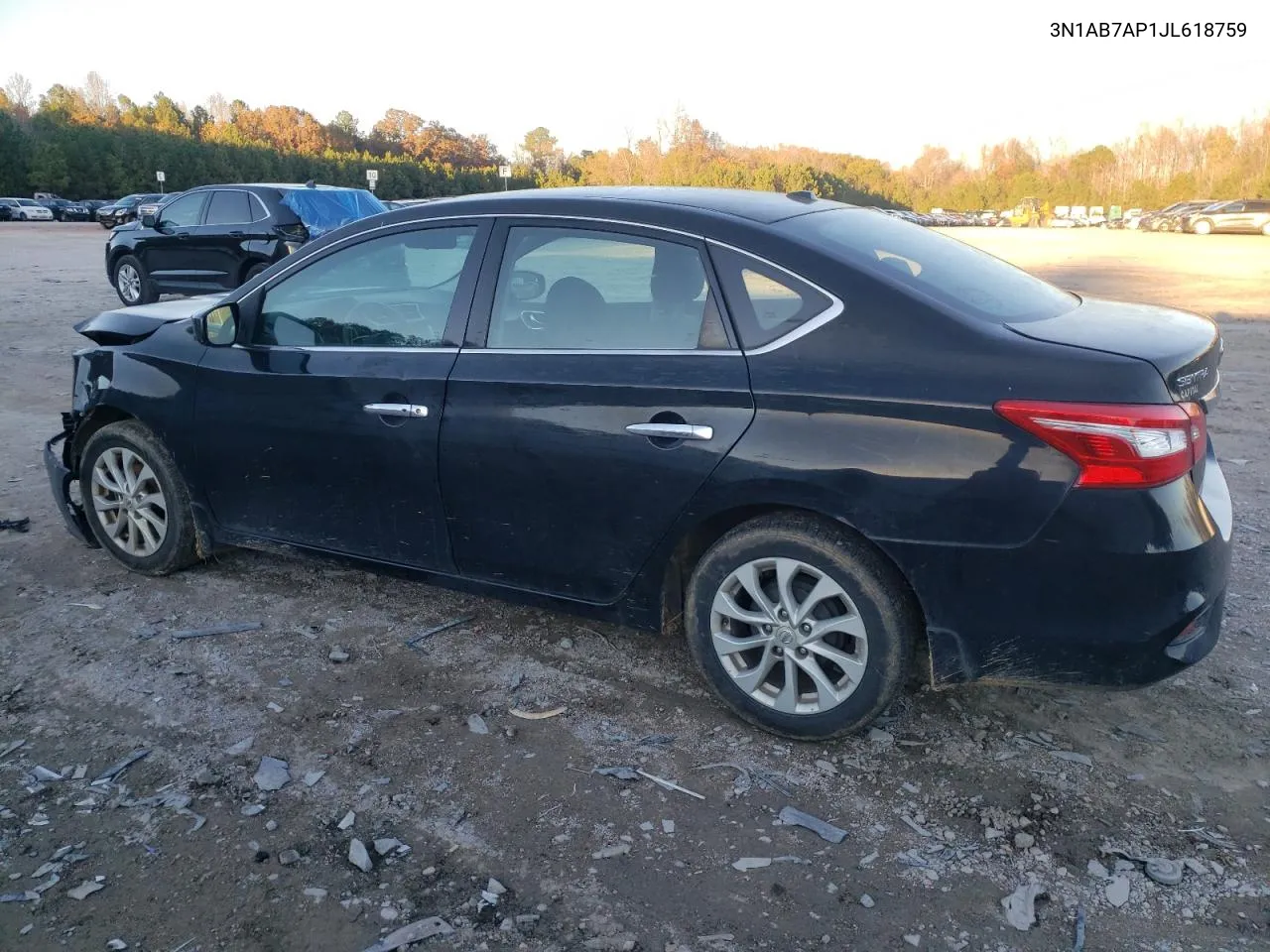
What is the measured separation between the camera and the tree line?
63.6 m

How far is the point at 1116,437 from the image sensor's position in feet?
9.24

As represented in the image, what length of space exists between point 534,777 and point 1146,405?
2124 millimetres

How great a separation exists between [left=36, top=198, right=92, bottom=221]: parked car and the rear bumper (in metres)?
60.7

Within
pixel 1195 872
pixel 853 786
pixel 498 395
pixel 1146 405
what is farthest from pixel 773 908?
pixel 498 395

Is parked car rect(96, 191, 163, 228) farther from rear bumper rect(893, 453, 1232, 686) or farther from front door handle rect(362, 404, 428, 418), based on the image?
rear bumper rect(893, 453, 1232, 686)

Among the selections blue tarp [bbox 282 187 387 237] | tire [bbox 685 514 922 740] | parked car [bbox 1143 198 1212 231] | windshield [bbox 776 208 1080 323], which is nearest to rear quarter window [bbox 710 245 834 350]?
windshield [bbox 776 208 1080 323]

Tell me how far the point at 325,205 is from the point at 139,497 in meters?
10.2

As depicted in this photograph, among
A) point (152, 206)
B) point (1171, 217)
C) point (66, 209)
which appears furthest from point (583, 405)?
point (66, 209)

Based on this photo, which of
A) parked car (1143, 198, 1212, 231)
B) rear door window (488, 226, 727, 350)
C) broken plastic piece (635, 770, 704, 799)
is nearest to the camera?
broken plastic piece (635, 770, 704, 799)

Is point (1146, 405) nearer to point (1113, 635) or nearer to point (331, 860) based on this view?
point (1113, 635)

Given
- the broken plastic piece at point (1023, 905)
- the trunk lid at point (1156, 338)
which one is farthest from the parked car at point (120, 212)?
the broken plastic piece at point (1023, 905)

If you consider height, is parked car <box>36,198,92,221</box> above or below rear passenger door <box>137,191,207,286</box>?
above

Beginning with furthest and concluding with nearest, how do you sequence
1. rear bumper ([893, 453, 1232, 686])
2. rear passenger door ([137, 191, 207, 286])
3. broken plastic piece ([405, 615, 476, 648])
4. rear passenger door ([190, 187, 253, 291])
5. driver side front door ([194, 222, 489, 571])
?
rear passenger door ([137, 191, 207, 286]) → rear passenger door ([190, 187, 253, 291]) → broken plastic piece ([405, 615, 476, 648]) → driver side front door ([194, 222, 489, 571]) → rear bumper ([893, 453, 1232, 686])

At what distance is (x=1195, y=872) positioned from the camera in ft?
9.04
